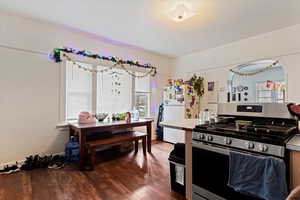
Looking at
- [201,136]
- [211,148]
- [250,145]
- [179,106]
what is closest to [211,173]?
[211,148]

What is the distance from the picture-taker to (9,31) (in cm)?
282

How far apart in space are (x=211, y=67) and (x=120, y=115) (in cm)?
284

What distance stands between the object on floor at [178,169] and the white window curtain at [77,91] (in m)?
2.52

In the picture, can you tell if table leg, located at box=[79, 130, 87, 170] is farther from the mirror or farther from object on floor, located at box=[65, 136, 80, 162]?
the mirror

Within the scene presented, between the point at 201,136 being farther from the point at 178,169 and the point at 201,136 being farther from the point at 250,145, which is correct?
the point at 178,169

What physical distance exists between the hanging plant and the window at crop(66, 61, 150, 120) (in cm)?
135

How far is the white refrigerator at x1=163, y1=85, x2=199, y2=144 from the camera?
435 centimetres

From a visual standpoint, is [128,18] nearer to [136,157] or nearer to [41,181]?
[136,157]

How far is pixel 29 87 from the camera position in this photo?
3.01 meters

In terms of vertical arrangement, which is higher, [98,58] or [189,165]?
[98,58]

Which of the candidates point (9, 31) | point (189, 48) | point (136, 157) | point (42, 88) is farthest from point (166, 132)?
point (9, 31)

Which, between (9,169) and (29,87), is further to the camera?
(29,87)

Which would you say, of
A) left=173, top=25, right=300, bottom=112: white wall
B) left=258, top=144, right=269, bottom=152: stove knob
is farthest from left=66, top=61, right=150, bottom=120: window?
left=258, top=144, right=269, bottom=152: stove knob

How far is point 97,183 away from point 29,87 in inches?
85.9
